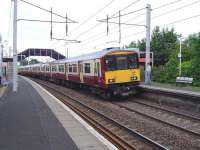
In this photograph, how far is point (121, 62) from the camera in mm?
24500

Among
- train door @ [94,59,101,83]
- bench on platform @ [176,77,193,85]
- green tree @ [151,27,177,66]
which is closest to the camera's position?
train door @ [94,59,101,83]

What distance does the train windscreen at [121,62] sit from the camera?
24.1 meters

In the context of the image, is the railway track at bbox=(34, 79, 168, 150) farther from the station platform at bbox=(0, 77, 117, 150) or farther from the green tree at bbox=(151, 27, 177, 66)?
the green tree at bbox=(151, 27, 177, 66)

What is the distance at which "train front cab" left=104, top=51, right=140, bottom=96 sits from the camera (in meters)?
24.1

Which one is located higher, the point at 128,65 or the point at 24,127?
the point at 128,65

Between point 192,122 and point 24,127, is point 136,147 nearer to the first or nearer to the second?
point 24,127

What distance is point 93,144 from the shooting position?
10.6 metres

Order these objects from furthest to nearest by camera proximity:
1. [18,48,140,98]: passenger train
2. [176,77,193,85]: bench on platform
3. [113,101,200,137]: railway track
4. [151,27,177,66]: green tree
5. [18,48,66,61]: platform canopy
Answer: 1. [18,48,66,61]: platform canopy
2. [151,27,177,66]: green tree
3. [176,77,193,85]: bench on platform
4. [18,48,140,98]: passenger train
5. [113,101,200,137]: railway track

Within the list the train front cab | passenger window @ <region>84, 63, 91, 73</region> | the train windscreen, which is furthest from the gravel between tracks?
passenger window @ <region>84, 63, 91, 73</region>

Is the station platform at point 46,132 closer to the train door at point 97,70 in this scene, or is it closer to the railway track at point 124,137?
the railway track at point 124,137

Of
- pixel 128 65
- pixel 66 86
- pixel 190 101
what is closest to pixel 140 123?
pixel 190 101

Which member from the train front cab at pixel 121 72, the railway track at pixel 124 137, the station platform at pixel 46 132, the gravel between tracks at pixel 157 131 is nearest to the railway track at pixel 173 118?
the gravel between tracks at pixel 157 131

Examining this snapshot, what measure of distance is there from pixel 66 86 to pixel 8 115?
25.1 meters

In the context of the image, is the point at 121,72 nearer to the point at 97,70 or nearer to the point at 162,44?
the point at 97,70
